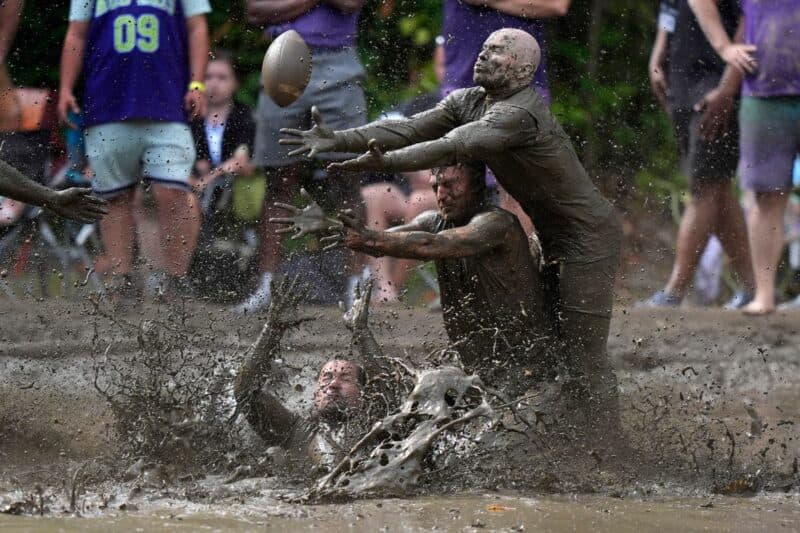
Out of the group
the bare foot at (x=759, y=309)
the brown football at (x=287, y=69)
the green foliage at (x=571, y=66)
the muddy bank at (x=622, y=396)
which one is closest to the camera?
the muddy bank at (x=622, y=396)

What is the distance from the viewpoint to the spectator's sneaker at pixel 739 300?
34.6 feet

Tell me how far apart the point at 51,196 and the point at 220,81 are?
3.60 metres

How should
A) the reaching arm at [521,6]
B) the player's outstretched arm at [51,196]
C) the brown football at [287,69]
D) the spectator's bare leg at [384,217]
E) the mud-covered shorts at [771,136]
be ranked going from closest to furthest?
the player's outstretched arm at [51,196]
the brown football at [287,69]
the reaching arm at [521,6]
the spectator's bare leg at [384,217]
the mud-covered shorts at [771,136]

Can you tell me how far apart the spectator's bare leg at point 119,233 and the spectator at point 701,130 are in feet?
11.0

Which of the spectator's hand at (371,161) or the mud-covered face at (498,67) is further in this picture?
the mud-covered face at (498,67)

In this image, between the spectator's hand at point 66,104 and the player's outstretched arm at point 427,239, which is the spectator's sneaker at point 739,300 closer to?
the player's outstretched arm at point 427,239

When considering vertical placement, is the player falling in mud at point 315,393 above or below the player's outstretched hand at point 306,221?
below

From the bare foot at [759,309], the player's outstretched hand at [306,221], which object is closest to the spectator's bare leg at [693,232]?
the bare foot at [759,309]

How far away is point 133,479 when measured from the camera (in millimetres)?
6496

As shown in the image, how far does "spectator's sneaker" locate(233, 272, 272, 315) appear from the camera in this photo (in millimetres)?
9818

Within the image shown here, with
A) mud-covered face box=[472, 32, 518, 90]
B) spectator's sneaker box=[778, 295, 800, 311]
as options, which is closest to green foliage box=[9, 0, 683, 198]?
spectator's sneaker box=[778, 295, 800, 311]

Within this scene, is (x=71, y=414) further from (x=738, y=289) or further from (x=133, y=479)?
(x=738, y=289)

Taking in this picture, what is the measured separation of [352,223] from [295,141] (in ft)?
1.36

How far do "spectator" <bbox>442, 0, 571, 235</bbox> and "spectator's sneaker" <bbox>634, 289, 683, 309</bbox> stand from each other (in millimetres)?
1463
